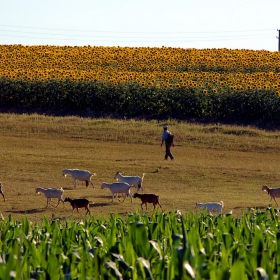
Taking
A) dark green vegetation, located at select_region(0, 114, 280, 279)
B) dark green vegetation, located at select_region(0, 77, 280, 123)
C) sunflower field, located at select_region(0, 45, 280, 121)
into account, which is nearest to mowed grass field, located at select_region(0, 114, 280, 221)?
dark green vegetation, located at select_region(0, 114, 280, 279)

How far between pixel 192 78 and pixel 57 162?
2177 centimetres

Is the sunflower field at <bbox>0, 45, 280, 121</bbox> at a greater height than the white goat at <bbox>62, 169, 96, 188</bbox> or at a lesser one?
greater

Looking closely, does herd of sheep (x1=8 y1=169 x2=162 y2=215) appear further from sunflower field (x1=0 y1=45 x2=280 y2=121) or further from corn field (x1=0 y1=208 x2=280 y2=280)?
sunflower field (x1=0 y1=45 x2=280 y2=121)

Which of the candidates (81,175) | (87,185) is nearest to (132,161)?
(87,185)

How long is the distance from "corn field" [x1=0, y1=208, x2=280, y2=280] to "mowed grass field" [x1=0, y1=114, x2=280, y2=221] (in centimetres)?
744

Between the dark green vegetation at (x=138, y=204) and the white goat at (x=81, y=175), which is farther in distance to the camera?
the white goat at (x=81, y=175)

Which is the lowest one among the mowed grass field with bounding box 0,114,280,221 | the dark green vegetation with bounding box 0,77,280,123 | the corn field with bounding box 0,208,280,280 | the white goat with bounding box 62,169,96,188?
the mowed grass field with bounding box 0,114,280,221

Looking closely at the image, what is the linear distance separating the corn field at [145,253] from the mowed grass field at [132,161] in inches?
293

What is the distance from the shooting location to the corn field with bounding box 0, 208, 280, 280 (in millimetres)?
8273

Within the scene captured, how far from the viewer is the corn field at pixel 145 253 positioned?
827 cm

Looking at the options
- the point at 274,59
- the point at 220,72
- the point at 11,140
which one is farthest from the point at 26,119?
the point at 274,59

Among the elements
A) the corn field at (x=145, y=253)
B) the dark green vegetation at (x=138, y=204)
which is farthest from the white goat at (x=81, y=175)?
the corn field at (x=145, y=253)

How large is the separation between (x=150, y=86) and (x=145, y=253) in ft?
130

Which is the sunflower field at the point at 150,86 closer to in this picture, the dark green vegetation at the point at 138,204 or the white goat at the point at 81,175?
the dark green vegetation at the point at 138,204
